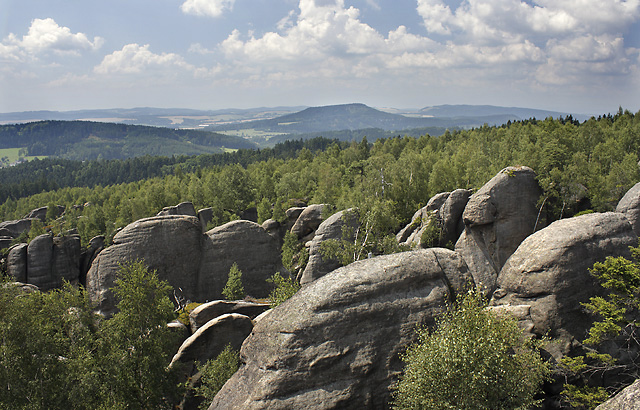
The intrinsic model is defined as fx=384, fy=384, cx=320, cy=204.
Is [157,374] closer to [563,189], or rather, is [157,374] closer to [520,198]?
[520,198]

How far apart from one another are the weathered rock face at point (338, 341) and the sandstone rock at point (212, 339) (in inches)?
241

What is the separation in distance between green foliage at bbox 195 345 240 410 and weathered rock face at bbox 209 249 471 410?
8.05ft

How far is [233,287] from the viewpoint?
124 ft

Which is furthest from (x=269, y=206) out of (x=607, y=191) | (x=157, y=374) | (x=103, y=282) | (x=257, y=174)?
(x=157, y=374)

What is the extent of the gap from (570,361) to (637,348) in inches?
253

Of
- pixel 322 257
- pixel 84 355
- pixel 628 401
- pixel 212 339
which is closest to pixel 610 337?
Result: pixel 628 401

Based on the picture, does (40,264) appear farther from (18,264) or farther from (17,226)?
(17,226)

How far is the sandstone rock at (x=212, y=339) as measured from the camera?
25.9m

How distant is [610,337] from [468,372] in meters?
12.8

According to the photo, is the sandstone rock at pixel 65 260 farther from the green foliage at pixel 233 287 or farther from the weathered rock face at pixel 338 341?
the weathered rock face at pixel 338 341

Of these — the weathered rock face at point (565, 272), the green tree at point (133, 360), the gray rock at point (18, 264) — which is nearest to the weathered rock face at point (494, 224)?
the weathered rock face at point (565, 272)

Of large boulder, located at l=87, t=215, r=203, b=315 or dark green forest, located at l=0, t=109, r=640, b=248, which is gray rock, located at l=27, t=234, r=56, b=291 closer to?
dark green forest, located at l=0, t=109, r=640, b=248

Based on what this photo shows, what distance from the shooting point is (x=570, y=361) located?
21.5m

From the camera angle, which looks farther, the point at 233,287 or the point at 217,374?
the point at 233,287
